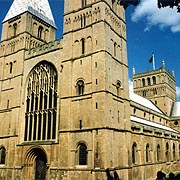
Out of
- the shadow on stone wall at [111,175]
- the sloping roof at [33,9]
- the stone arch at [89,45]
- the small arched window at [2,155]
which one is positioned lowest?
the shadow on stone wall at [111,175]

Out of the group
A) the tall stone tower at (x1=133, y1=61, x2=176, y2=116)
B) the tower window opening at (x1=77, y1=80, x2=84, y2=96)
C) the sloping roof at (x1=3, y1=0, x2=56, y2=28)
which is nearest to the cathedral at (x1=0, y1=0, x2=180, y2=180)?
the tower window opening at (x1=77, y1=80, x2=84, y2=96)

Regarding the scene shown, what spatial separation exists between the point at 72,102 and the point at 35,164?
30.7ft

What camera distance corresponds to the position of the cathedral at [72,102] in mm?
25125

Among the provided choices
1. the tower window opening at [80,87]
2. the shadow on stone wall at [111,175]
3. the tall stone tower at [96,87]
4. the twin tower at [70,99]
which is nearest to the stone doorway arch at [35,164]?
the twin tower at [70,99]

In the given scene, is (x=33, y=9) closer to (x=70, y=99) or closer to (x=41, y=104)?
(x=41, y=104)

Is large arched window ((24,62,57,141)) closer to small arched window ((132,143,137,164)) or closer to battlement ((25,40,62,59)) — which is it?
battlement ((25,40,62,59))

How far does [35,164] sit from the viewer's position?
29.5m

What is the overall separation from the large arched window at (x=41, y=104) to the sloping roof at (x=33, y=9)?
9896 mm

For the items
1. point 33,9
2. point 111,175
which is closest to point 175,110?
point 111,175

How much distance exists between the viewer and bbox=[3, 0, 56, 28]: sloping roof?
3631 cm

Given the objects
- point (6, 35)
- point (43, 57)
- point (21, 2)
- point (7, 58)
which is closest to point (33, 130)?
point (43, 57)

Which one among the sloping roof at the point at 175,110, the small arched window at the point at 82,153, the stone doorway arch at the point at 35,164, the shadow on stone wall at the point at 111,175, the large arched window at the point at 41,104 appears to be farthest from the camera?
the sloping roof at the point at 175,110

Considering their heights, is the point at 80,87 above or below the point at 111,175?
above

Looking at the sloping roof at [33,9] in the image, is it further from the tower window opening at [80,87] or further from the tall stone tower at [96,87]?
the tower window opening at [80,87]
